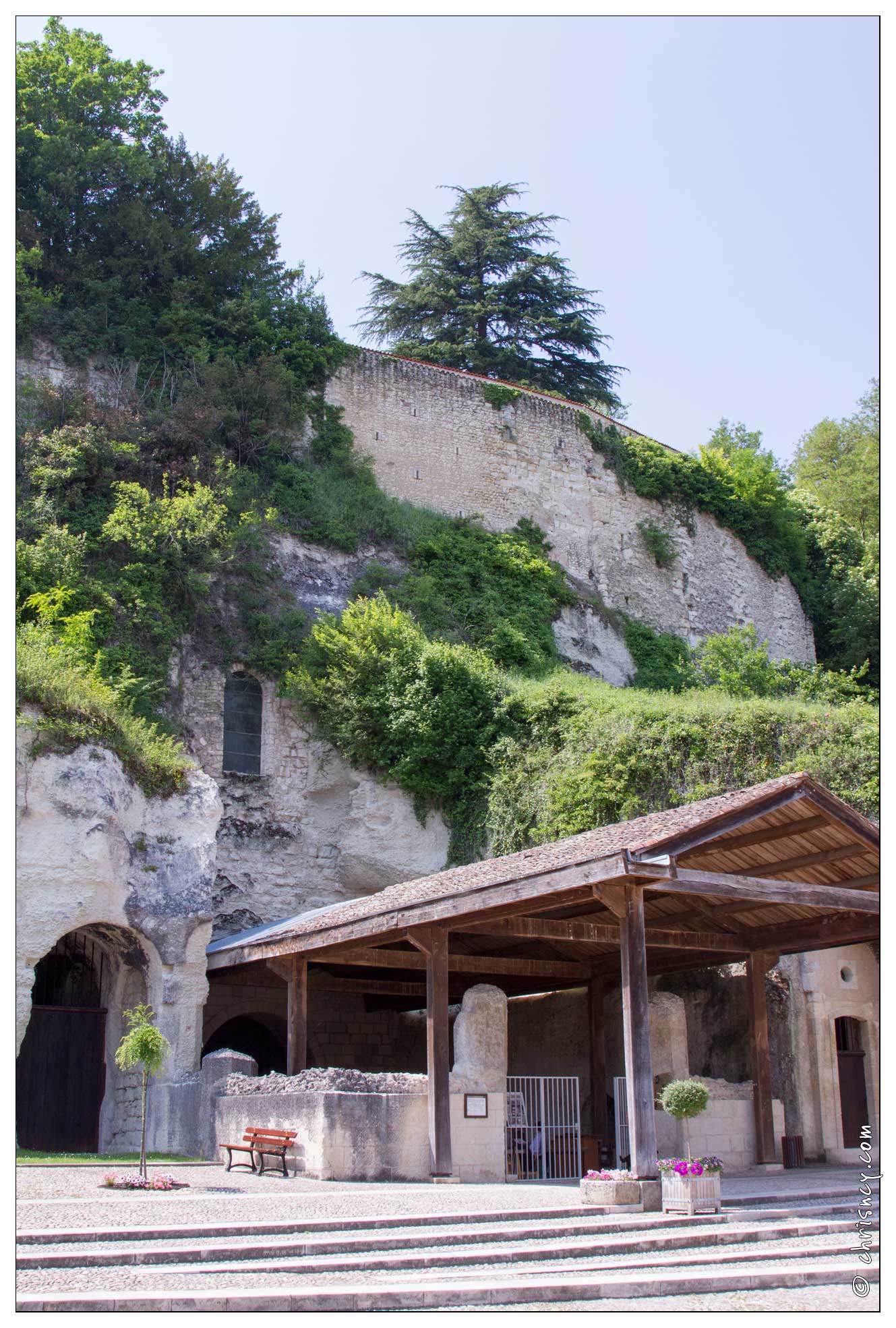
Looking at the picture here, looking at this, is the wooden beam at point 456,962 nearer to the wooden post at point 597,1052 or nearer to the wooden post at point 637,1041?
the wooden post at point 597,1052

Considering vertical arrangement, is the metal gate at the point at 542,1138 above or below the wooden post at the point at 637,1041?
below

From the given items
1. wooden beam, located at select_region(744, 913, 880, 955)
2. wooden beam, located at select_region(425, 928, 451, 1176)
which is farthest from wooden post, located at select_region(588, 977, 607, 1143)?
wooden beam, located at select_region(425, 928, 451, 1176)

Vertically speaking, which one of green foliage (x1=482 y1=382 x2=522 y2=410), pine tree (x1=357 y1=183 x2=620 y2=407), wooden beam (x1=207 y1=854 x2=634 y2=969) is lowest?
wooden beam (x1=207 y1=854 x2=634 y2=969)

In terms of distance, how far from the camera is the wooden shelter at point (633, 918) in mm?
10195

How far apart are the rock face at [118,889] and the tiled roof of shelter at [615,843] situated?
317 centimetres

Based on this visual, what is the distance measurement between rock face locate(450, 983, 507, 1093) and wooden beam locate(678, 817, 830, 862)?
8.90ft

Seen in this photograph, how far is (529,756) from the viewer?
19906mm

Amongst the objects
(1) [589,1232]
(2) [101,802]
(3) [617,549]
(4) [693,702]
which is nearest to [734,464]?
(3) [617,549]

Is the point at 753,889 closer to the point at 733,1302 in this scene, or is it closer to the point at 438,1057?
the point at 438,1057

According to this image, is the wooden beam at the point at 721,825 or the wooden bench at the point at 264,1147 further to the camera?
the wooden bench at the point at 264,1147

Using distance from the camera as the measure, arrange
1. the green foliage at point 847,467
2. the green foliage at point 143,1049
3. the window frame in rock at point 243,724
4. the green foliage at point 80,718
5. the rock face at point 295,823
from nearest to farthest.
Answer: the green foliage at point 143,1049 < the green foliage at point 80,718 < the rock face at point 295,823 < the window frame in rock at point 243,724 < the green foliage at point 847,467

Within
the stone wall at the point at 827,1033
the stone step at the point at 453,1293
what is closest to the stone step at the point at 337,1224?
the stone step at the point at 453,1293

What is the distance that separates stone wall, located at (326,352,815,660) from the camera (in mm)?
27141

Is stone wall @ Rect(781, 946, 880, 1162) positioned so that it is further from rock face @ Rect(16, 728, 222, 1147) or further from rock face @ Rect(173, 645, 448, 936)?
rock face @ Rect(16, 728, 222, 1147)
